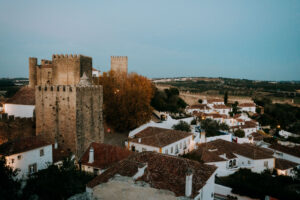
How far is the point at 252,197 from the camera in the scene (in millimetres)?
12453

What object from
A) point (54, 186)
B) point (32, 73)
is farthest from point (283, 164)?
point (32, 73)

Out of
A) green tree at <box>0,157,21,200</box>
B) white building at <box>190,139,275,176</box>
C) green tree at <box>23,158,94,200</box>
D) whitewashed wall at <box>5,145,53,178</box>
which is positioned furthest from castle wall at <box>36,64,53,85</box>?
white building at <box>190,139,275,176</box>

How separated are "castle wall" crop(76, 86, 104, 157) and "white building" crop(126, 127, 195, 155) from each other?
383 centimetres

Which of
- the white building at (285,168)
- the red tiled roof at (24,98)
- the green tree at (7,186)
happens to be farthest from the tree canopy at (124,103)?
the white building at (285,168)

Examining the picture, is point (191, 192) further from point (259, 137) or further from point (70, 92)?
point (259, 137)

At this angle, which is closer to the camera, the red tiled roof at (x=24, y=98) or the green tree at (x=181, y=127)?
the red tiled roof at (x=24, y=98)

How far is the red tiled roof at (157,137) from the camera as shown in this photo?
17278 millimetres

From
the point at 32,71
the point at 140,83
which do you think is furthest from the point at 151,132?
the point at 32,71

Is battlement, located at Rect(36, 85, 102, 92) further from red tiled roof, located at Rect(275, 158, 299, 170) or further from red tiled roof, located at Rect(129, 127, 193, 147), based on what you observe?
red tiled roof, located at Rect(275, 158, 299, 170)

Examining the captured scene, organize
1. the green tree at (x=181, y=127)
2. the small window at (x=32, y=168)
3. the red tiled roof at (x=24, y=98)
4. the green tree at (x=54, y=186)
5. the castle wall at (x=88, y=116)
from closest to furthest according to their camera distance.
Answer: the green tree at (x=54, y=186) → the small window at (x=32, y=168) → the castle wall at (x=88, y=116) → the red tiled roof at (x=24, y=98) → the green tree at (x=181, y=127)

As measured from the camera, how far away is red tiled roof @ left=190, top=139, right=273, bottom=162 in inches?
701

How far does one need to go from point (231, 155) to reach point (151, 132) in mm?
7177

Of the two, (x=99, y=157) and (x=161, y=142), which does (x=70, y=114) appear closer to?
(x=99, y=157)

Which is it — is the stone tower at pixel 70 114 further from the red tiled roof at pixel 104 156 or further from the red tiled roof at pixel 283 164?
the red tiled roof at pixel 283 164
